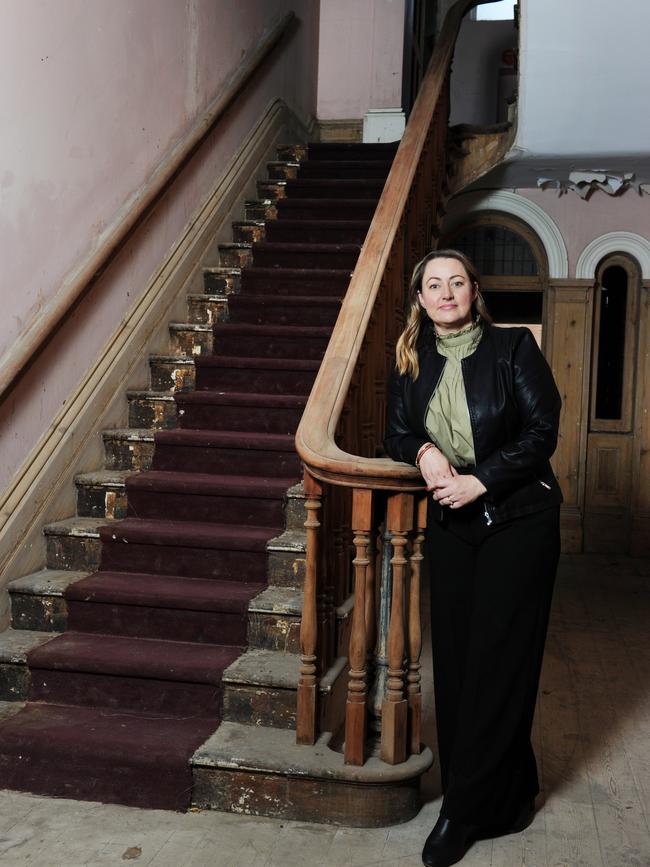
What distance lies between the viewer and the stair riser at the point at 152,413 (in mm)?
4461

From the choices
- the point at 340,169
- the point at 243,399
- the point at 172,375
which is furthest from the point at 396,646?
the point at 340,169

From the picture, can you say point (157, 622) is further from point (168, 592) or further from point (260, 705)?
point (260, 705)

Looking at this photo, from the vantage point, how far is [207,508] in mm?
3834

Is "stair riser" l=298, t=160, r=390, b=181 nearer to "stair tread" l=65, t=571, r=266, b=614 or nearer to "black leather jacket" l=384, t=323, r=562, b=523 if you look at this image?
"stair tread" l=65, t=571, r=266, b=614

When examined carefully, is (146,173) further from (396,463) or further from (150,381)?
(396,463)

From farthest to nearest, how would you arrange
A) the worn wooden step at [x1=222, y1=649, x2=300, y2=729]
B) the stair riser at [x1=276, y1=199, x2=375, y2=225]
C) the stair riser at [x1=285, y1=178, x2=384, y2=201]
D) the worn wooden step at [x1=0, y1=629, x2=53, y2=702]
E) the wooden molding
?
the stair riser at [x1=285, y1=178, x2=384, y2=201], the stair riser at [x1=276, y1=199, x2=375, y2=225], the wooden molding, the worn wooden step at [x1=0, y1=629, x2=53, y2=702], the worn wooden step at [x1=222, y1=649, x2=300, y2=729]

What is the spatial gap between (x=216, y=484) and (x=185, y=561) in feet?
1.22

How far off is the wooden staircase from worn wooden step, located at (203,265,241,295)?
0.09 metres

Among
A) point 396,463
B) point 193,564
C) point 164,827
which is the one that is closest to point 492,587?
point 396,463

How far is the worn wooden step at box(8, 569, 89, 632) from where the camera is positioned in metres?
3.48

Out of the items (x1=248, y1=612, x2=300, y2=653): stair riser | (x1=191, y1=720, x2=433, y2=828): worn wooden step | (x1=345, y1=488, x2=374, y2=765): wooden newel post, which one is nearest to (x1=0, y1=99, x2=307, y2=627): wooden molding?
(x1=248, y1=612, x2=300, y2=653): stair riser

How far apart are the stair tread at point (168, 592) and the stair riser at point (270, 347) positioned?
5.05 ft

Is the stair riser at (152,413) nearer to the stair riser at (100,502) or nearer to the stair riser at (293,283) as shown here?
the stair riser at (100,502)

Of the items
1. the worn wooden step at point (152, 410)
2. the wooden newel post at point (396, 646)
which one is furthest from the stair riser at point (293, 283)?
the wooden newel post at point (396, 646)
